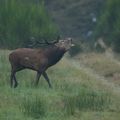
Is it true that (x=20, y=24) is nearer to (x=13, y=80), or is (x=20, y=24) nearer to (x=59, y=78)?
(x=59, y=78)

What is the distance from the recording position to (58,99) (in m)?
15.3

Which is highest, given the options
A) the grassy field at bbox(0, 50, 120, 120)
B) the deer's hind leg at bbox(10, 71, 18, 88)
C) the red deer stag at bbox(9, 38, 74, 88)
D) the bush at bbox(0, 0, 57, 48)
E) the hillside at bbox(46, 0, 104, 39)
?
the hillside at bbox(46, 0, 104, 39)

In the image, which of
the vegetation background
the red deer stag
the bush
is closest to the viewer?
the vegetation background

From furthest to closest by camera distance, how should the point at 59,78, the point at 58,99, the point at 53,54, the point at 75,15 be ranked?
the point at 75,15 < the point at 59,78 < the point at 53,54 < the point at 58,99

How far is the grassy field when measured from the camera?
13.4m

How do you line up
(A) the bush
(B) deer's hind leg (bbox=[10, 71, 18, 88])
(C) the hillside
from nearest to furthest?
(B) deer's hind leg (bbox=[10, 71, 18, 88]) < (A) the bush < (C) the hillside

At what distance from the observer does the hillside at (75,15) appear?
189ft

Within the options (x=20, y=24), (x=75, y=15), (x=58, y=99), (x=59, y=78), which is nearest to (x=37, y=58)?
(x=58, y=99)

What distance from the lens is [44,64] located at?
17562mm

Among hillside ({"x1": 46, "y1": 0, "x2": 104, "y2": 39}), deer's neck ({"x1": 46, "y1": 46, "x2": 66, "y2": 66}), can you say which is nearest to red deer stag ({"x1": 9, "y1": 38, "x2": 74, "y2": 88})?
deer's neck ({"x1": 46, "y1": 46, "x2": 66, "y2": 66})

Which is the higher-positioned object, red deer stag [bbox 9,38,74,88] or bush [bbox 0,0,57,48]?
bush [bbox 0,0,57,48]

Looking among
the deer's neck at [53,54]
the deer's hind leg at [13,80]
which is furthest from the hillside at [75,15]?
the deer's hind leg at [13,80]

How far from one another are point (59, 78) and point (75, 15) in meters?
42.4

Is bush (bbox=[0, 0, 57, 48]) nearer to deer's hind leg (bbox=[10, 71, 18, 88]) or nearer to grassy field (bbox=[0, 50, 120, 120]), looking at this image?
grassy field (bbox=[0, 50, 120, 120])
